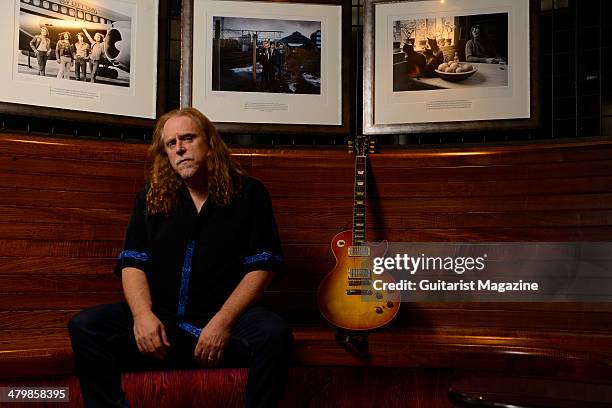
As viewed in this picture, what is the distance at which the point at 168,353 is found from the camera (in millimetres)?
2652

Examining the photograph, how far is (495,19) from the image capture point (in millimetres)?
3736

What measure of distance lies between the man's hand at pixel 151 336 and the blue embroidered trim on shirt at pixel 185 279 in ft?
0.53

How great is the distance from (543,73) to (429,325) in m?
1.39

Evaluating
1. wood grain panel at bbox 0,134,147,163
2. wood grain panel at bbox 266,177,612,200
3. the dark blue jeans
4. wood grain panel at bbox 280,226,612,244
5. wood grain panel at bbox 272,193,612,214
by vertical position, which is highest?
wood grain panel at bbox 0,134,147,163

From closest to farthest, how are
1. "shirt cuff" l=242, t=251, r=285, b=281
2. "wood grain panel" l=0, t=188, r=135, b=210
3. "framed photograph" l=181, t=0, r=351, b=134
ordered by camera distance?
1. "shirt cuff" l=242, t=251, r=285, b=281
2. "wood grain panel" l=0, t=188, r=135, b=210
3. "framed photograph" l=181, t=0, r=351, b=134

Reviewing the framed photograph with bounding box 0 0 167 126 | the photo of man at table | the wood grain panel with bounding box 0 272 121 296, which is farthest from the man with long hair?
the photo of man at table

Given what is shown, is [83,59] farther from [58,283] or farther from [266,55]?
[58,283]

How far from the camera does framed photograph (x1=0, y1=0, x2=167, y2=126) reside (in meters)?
3.45

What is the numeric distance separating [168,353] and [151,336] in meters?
0.12

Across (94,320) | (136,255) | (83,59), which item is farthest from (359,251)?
(83,59)

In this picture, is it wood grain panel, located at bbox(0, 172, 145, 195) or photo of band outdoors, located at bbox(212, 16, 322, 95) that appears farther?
photo of band outdoors, located at bbox(212, 16, 322, 95)

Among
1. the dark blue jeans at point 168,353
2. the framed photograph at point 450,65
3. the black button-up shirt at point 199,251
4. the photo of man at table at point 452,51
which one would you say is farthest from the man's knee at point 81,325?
the photo of man at table at point 452,51

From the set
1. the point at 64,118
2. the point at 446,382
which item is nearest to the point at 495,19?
the point at 446,382

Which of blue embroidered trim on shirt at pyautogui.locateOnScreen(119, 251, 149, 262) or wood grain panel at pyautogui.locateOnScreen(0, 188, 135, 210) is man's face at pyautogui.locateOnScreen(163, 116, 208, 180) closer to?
blue embroidered trim on shirt at pyautogui.locateOnScreen(119, 251, 149, 262)
